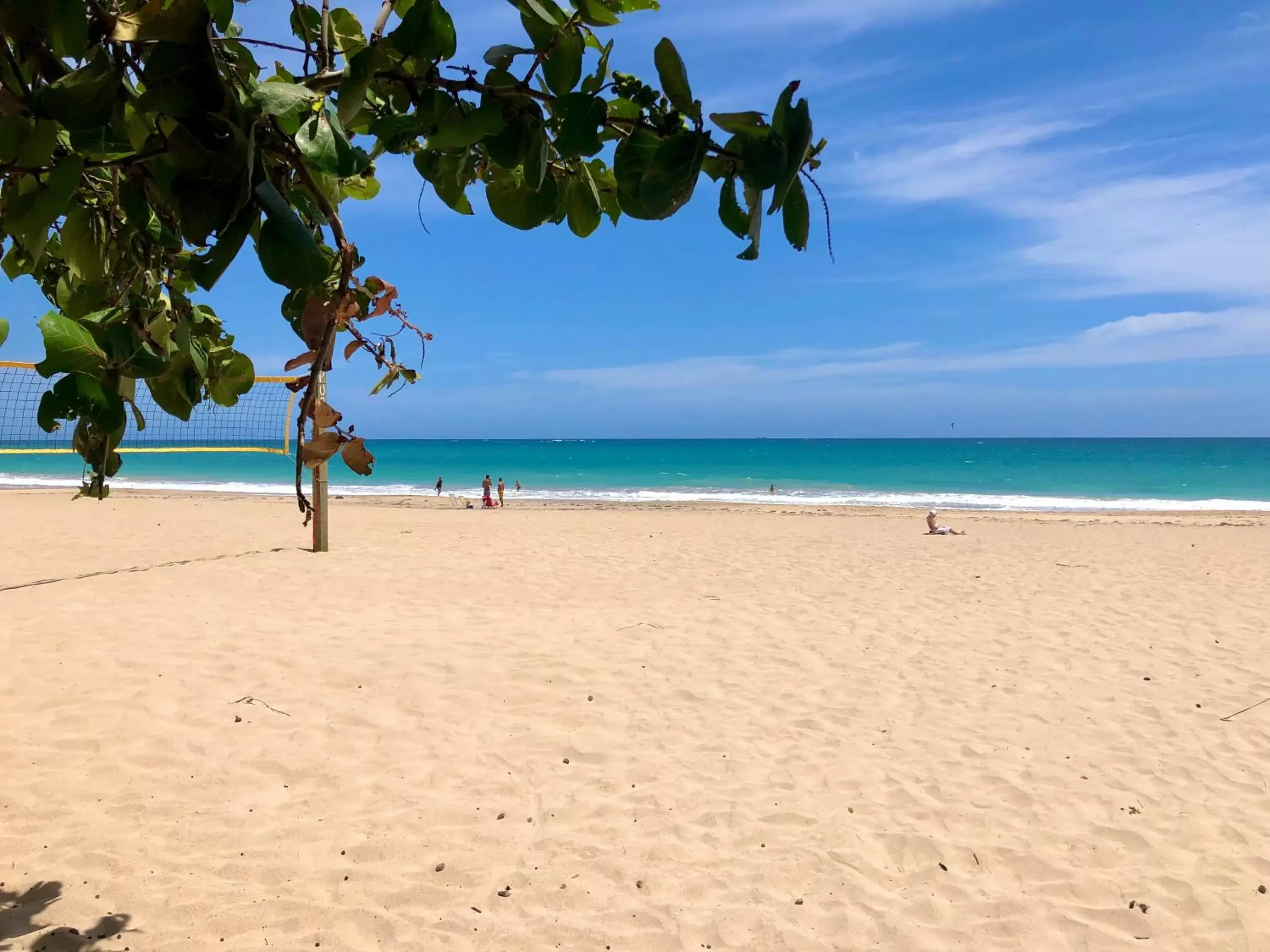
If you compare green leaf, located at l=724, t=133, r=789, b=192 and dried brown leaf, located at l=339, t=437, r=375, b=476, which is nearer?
green leaf, located at l=724, t=133, r=789, b=192

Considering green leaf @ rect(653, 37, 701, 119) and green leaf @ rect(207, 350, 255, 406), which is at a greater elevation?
green leaf @ rect(653, 37, 701, 119)

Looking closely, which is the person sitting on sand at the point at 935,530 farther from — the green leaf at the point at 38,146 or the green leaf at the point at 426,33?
the green leaf at the point at 38,146

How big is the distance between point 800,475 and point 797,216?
49974 mm

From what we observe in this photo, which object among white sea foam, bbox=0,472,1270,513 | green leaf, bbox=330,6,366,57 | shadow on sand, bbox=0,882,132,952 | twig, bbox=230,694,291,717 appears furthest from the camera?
white sea foam, bbox=0,472,1270,513

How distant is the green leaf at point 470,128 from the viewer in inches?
38.9

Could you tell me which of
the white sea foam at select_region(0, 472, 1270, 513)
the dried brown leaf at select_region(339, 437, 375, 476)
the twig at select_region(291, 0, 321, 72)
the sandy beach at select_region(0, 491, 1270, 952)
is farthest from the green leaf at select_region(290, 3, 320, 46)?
the white sea foam at select_region(0, 472, 1270, 513)

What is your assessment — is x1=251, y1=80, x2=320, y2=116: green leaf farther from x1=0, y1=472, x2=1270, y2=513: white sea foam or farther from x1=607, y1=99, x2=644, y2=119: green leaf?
x1=0, y1=472, x2=1270, y2=513: white sea foam

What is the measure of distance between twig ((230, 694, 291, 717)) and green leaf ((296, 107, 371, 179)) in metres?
4.09

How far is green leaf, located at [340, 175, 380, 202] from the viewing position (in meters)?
1.61

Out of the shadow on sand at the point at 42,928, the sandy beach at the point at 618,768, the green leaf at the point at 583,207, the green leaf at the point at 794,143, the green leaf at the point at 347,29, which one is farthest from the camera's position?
the sandy beach at the point at 618,768

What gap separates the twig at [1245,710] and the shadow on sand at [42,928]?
5.36 metres

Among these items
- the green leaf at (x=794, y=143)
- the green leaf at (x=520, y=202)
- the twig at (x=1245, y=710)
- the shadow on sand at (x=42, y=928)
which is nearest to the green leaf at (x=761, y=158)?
the green leaf at (x=794, y=143)

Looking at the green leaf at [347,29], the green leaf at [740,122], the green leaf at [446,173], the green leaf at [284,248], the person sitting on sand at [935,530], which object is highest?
the green leaf at [347,29]

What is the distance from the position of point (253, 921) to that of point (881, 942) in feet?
6.61
